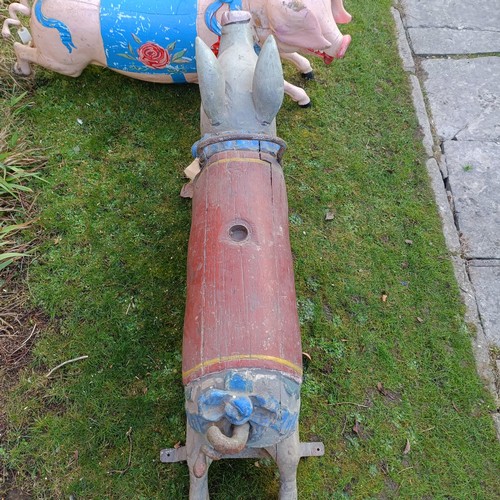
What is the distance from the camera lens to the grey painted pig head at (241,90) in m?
2.38

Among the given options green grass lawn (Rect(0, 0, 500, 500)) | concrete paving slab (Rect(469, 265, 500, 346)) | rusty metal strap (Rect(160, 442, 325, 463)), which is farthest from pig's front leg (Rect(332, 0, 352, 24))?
rusty metal strap (Rect(160, 442, 325, 463))

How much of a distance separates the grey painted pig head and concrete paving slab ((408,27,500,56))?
245cm

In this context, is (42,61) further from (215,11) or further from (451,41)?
(451,41)

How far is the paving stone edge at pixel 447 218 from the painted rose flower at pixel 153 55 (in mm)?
2067

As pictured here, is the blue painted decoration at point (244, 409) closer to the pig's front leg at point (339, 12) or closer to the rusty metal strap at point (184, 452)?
the rusty metal strap at point (184, 452)

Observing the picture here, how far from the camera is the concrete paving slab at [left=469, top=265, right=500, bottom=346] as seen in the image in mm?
3145

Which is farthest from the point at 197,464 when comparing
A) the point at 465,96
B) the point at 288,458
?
the point at 465,96

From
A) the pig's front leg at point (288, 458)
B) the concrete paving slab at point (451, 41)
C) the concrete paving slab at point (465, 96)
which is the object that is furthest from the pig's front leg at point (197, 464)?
the concrete paving slab at point (451, 41)

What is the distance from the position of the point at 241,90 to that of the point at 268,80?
19cm

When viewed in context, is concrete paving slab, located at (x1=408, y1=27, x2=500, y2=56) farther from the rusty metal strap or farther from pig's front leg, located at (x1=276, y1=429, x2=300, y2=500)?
pig's front leg, located at (x1=276, y1=429, x2=300, y2=500)

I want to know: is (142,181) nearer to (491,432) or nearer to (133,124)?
(133,124)

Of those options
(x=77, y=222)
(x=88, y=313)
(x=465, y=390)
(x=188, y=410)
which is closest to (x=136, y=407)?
(x=88, y=313)

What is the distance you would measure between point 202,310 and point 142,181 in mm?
1703

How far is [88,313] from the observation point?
301 centimetres
